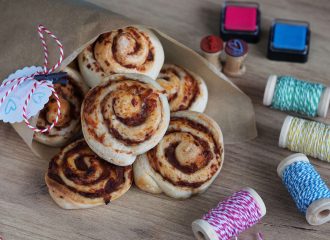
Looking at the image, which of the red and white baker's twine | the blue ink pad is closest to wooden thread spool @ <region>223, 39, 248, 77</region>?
the blue ink pad

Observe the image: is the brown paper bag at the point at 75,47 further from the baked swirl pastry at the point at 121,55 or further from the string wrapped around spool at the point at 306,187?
the string wrapped around spool at the point at 306,187

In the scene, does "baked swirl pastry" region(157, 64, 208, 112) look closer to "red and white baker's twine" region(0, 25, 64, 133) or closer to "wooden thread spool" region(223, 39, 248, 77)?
"wooden thread spool" region(223, 39, 248, 77)

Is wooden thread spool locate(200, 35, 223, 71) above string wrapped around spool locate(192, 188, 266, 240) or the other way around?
above

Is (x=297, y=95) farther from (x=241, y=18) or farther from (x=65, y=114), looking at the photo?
(x=65, y=114)

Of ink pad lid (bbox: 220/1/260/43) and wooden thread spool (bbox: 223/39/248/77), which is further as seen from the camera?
ink pad lid (bbox: 220/1/260/43)

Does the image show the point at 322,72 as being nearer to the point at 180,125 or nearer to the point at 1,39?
the point at 180,125

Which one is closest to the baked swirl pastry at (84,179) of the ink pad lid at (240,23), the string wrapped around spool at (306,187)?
the string wrapped around spool at (306,187)

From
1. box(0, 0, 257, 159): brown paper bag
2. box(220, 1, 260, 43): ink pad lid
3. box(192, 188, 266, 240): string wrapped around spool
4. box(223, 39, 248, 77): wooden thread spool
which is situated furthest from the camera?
box(220, 1, 260, 43): ink pad lid

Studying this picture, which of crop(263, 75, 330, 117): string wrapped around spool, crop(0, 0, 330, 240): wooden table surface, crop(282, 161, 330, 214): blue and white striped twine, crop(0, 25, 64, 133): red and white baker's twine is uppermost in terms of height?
crop(0, 25, 64, 133): red and white baker's twine
